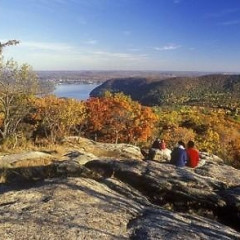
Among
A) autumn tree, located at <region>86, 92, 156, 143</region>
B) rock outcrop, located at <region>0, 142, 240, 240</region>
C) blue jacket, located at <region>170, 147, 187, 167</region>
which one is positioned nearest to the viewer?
rock outcrop, located at <region>0, 142, 240, 240</region>

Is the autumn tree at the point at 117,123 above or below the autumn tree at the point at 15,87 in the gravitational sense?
below

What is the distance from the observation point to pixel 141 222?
33.1 feet

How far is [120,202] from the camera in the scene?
455 inches

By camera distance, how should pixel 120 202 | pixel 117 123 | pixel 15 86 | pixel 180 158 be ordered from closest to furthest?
pixel 120 202 < pixel 180 158 < pixel 15 86 < pixel 117 123

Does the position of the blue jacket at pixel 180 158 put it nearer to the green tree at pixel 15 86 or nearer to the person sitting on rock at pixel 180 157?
the person sitting on rock at pixel 180 157

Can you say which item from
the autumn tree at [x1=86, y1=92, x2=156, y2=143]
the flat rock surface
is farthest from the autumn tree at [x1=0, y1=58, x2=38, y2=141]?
the autumn tree at [x1=86, y1=92, x2=156, y2=143]

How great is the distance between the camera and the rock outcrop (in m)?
9.16

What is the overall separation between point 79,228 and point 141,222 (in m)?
1.87

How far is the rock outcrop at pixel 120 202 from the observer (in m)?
Answer: 9.16

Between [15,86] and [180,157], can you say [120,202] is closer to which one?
[180,157]

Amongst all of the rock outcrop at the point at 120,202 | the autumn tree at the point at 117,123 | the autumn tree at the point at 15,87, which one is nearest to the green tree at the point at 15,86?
the autumn tree at the point at 15,87

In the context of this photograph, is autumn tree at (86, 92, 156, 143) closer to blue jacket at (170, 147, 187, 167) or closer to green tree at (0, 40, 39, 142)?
green tree at (0, 40, 39, 142)

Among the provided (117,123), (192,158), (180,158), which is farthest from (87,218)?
(117,123)

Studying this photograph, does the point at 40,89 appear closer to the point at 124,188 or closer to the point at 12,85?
the point at 12,85
